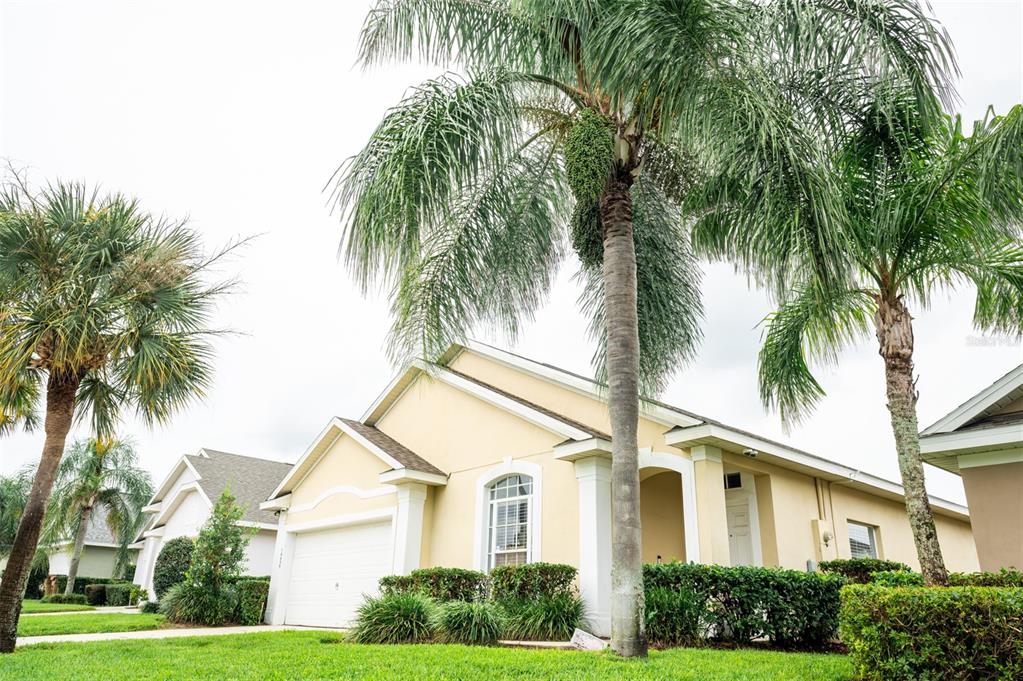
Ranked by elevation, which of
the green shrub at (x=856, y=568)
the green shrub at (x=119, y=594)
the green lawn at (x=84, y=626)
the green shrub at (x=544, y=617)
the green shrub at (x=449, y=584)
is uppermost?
the green shrub at (x=856, y=568)

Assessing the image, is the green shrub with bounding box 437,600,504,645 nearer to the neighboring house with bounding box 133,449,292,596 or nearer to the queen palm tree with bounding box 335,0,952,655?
the queen palm tree with bounding box 335,0,952,655

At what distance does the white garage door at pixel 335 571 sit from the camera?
1471 cm

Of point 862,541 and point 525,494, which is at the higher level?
point 525,494

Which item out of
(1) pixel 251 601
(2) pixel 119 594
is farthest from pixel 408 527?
(2) pixel 119 594

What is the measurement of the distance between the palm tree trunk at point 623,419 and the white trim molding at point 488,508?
14.9ft

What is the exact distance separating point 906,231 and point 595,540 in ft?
21.7

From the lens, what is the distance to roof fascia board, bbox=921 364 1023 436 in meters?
9.20

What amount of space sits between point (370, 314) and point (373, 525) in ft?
23.9

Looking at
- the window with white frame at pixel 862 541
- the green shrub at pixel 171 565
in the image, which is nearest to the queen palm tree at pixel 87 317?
the green shrub at pixel 171 565

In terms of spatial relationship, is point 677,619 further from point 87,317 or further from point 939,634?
point 87,317

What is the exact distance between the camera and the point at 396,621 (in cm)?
975

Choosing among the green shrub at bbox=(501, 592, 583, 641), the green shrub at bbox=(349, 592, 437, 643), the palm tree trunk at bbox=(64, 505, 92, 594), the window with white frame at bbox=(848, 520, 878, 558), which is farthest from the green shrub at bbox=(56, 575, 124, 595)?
the window with white frame at bbox=(848, 520, 878, 558)

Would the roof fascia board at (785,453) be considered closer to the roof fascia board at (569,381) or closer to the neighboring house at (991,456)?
the roof fascia board at (569,381)

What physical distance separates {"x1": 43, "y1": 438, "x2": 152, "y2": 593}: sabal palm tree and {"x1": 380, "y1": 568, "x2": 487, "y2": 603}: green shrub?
2439 centimetres
